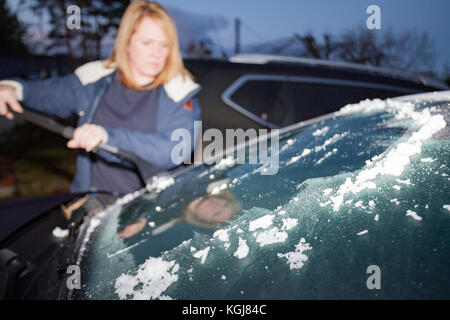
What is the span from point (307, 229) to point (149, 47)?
158cm

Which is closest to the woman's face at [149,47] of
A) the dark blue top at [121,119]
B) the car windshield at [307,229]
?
the dark blue top at [121,119]

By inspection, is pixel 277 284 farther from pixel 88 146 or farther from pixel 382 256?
pixel 88 146

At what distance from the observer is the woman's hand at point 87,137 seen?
1.54 m

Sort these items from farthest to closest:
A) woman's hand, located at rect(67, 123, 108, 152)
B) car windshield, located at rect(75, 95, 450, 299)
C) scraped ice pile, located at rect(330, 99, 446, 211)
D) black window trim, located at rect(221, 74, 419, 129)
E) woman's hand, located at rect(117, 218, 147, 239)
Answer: black window trim, located at rect(221, 74, 419, 129), woman's hand, located at rect(67, 123, 108, 152), woman's hand, located at rect(117, 218, 147, 239), scraped ice pile, located at rect(330, 99, 446, 211), car windshield, located at rect(75, 95, 450, 299)

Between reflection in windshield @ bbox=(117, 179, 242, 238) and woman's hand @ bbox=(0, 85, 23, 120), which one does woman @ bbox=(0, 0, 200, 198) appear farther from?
reflection in windshield @ bbox=(117, 179, 242, 238)

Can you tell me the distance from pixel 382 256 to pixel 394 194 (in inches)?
9.3

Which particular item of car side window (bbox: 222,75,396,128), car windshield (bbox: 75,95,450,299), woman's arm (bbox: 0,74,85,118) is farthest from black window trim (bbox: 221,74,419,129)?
Answer: car windshield (bbox: 75,95,450,299)

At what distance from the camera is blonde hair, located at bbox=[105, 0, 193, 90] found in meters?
1.98

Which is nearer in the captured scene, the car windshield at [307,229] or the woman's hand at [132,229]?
the car windshield at [307,229]

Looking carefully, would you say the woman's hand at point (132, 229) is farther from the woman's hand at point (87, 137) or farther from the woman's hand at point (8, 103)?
the woman's hand at point (8, 103)

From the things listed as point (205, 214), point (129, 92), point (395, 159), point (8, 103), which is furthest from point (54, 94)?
point (395, 159)

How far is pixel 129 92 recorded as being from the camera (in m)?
2.08
